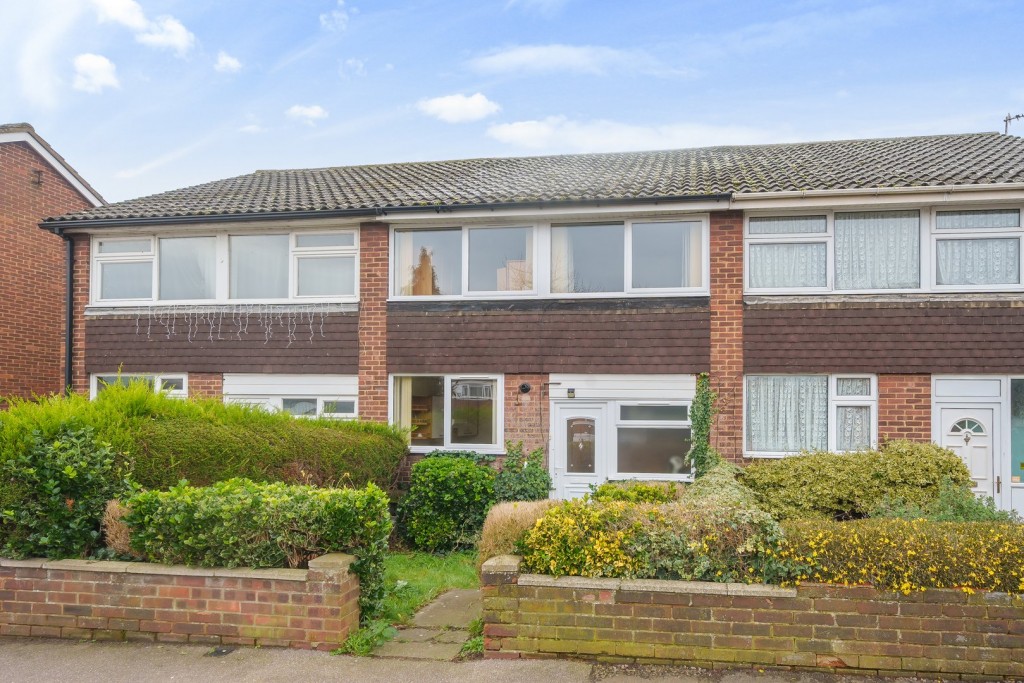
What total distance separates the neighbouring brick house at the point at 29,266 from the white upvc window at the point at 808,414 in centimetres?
1275

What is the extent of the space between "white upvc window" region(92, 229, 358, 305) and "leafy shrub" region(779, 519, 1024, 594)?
8414mm

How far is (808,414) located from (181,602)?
8.29 m

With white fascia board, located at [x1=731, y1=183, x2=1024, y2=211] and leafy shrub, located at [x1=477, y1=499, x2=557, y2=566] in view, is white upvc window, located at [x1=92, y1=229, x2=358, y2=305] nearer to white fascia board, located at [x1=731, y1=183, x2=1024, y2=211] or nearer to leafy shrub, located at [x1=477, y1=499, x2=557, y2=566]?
white fascia board, located at [x1=731, y1=183, x2=1024, y2=211]

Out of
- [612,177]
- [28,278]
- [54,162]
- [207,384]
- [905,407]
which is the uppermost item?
[54,162]

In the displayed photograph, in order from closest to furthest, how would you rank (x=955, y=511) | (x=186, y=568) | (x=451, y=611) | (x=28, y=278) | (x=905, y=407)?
(x=186, y=568)
(x=451, y=611)
(x=955, y=511)
(x=905, y=407)
(x=28, y=278)

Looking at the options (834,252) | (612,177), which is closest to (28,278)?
(612,177)

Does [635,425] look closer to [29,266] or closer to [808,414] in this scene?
[808,414]

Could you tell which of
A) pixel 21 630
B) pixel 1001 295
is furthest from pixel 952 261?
pixel 21 630

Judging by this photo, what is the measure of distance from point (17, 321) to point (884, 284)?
48.6 ft

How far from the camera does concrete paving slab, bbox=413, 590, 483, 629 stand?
21.1 ft

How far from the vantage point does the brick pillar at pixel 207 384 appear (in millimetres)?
12406

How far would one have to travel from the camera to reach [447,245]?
1215cm

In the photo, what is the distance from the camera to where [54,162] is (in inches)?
649

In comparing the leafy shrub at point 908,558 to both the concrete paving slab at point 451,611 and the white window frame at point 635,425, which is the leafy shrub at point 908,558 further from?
the white window frame at point 635,425
